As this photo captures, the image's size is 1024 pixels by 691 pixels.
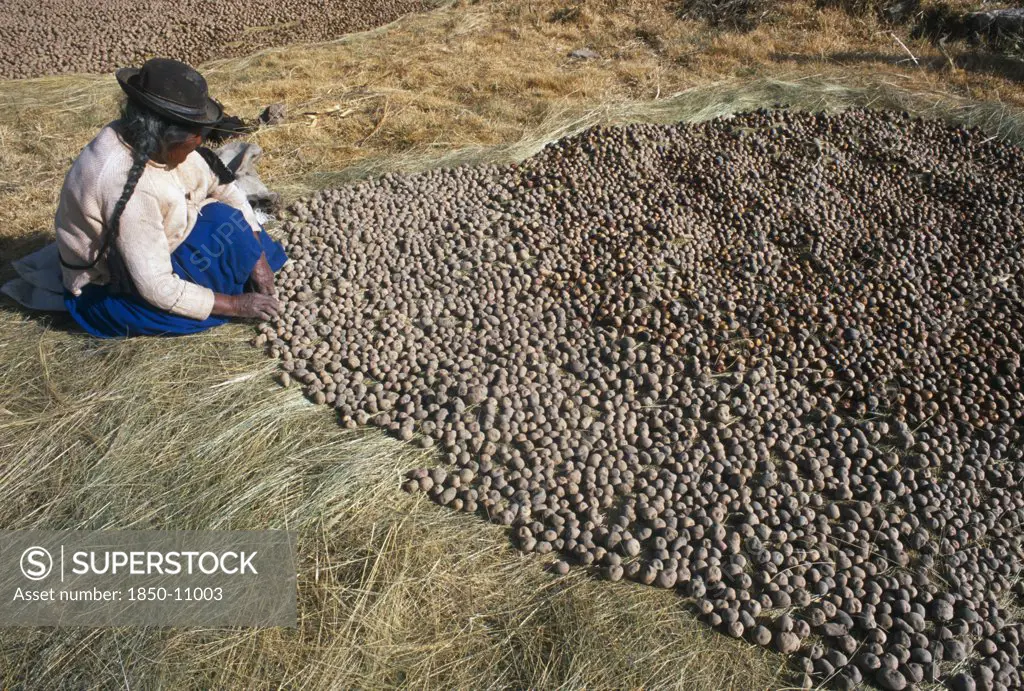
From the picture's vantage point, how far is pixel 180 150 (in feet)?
8.84

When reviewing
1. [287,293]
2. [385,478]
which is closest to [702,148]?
[287,293]

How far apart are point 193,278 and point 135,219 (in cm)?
44

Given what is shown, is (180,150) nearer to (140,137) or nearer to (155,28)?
(140,137)

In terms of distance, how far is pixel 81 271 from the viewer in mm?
2848

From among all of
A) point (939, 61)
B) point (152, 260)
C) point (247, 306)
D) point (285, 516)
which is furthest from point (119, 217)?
point (939, 61)

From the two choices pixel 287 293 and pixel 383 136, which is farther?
pixel 383 136

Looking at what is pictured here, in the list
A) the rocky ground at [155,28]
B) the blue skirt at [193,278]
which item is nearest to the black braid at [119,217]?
the blue skirt at [193,278]

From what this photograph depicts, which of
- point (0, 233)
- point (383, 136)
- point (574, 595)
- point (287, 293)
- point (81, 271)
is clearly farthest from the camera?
point (383, 136)

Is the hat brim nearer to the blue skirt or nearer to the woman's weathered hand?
the blue skirt

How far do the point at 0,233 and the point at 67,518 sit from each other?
2.31m

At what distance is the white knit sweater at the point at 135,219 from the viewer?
260cm

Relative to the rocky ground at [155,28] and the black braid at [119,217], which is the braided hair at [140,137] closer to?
the black braid at [119,217]

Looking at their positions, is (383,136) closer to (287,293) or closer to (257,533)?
(287,293)
